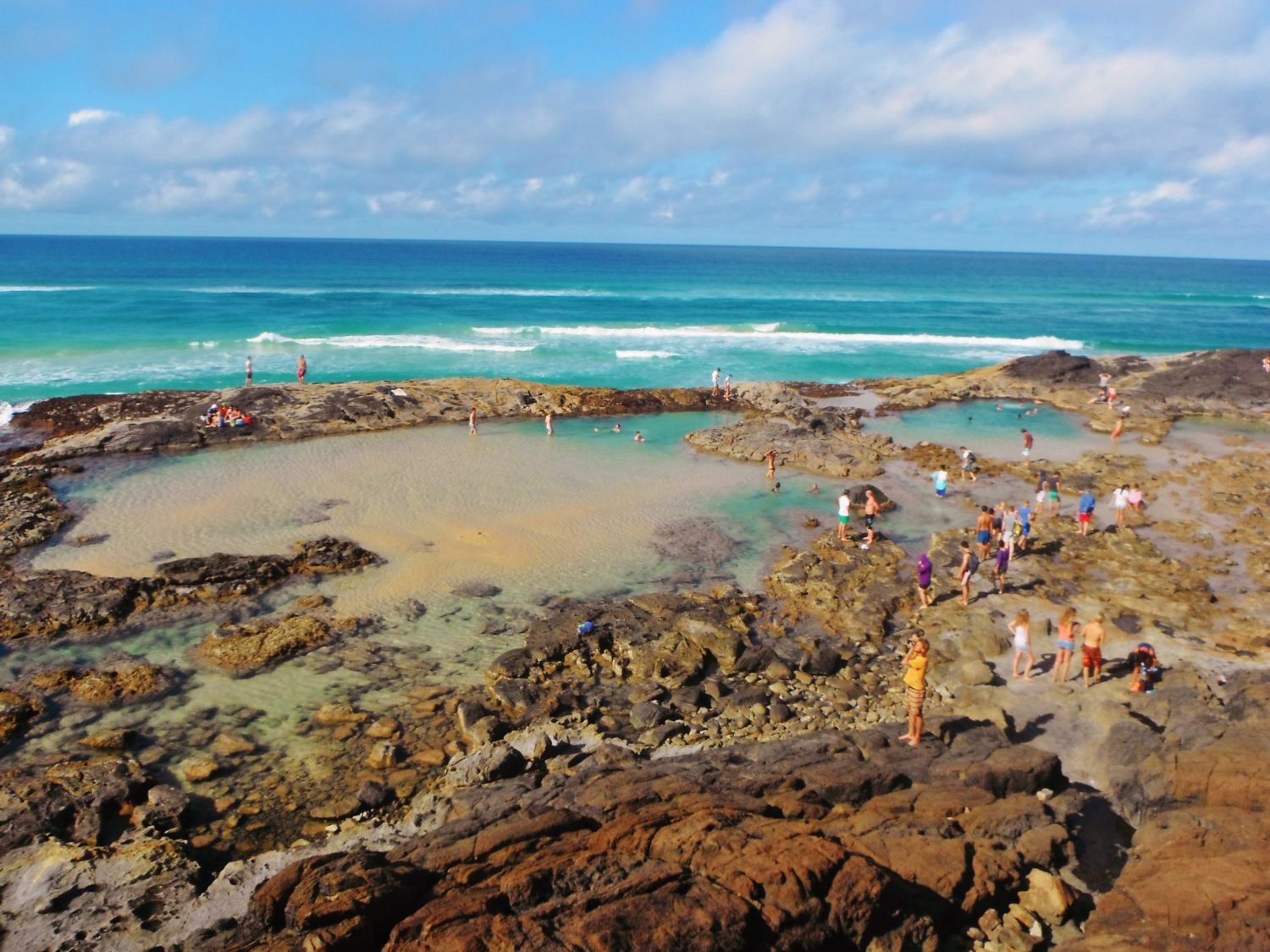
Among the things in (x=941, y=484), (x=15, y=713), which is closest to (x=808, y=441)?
(x=941, y=484)

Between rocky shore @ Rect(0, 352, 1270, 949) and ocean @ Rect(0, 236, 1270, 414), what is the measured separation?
2465 cm

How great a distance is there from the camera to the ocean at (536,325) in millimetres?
43969

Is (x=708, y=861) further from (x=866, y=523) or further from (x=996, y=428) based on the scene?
(x=996, y=428)

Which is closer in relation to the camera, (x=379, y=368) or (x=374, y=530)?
(x=374, y=530)

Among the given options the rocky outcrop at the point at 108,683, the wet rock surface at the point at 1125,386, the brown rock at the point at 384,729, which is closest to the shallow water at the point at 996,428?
the wet rock surface at the point at 1125,386

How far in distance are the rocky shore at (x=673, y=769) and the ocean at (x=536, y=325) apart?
24.7 metres

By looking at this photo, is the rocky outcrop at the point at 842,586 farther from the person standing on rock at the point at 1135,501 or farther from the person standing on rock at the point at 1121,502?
the person standing on rock at the point at 1135,501

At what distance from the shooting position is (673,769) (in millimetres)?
9703

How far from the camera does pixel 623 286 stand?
9475cm

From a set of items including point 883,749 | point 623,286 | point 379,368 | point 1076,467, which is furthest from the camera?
point 623,286

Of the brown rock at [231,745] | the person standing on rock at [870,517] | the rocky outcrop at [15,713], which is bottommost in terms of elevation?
the brown rock at [231,745]

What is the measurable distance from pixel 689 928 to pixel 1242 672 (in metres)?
11.2

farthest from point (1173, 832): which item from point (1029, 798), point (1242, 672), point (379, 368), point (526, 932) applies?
point (379, 368)

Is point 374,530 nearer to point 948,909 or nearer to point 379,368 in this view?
point 948,909
